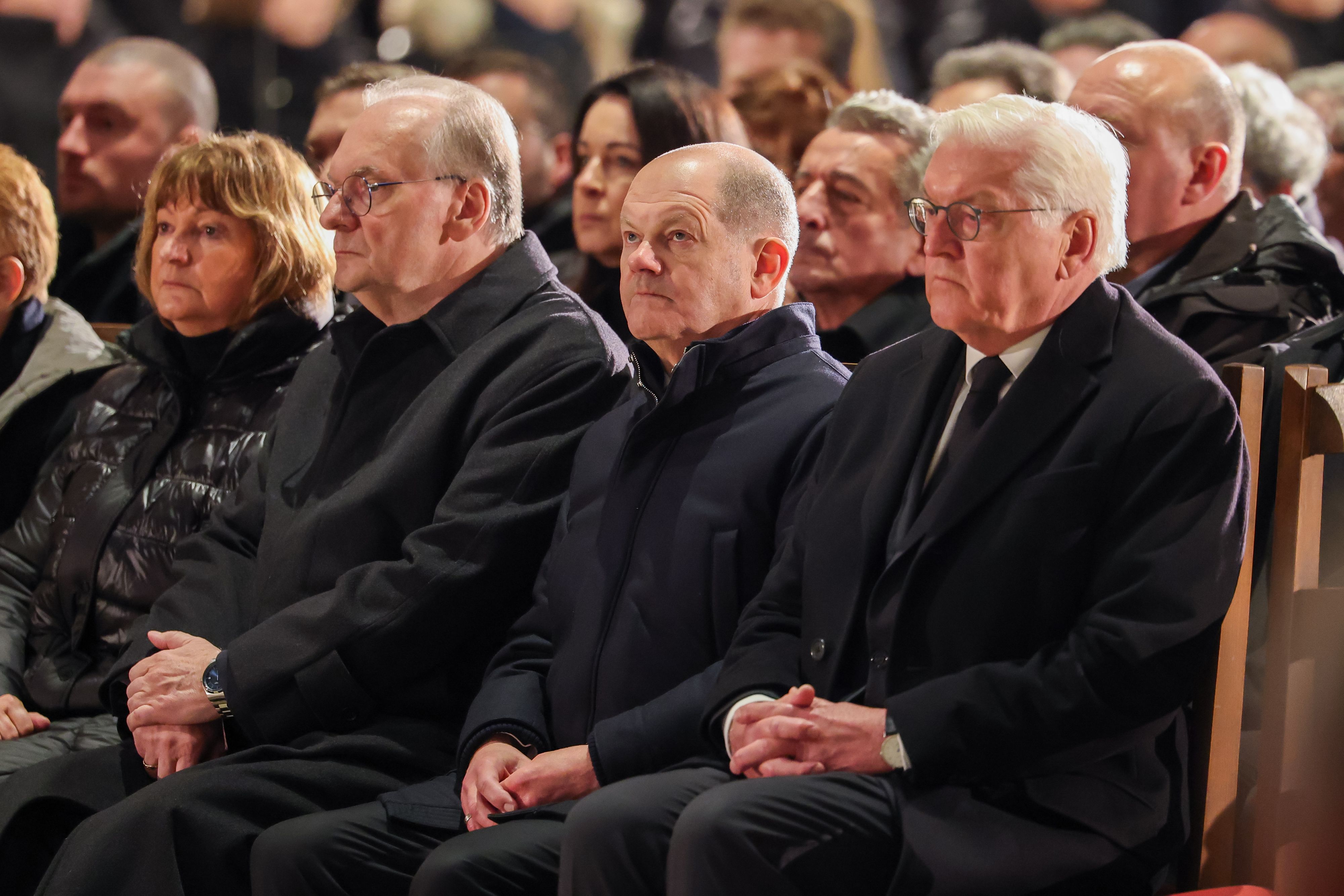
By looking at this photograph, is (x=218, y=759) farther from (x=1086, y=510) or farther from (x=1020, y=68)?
(x=1020, y=68)

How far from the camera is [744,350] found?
243 centimetres

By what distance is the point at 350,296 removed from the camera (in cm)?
380

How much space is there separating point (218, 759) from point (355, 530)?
421mm

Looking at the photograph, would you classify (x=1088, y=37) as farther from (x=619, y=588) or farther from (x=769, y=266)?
(x=619, y=588)

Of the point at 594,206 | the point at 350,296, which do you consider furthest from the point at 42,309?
the point at 594,206

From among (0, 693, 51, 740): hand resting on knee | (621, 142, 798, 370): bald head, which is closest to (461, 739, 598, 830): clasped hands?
(621, 142, 798, 370): bald head

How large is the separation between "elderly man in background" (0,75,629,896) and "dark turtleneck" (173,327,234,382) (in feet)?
0.90

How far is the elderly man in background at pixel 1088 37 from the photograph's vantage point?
16.2ft

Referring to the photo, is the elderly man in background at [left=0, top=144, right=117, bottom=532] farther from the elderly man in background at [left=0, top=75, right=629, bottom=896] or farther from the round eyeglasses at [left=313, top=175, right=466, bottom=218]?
the round eyeglasses at [left=313, top=175, right=466, bottom=218]

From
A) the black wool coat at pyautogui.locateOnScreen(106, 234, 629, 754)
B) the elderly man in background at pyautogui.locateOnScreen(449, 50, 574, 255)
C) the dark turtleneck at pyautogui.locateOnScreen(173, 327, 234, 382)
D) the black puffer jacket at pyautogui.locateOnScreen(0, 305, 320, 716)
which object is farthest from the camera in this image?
the elderly man in background at pyautogui.locateOnScreen(449, 50, 574, 255)

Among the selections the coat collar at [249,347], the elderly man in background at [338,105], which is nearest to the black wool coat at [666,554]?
the coat collar at [249,347]

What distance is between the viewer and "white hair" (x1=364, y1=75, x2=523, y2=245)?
276 centimetres

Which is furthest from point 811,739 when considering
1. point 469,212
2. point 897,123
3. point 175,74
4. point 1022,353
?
point 175,74

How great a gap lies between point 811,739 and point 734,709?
0.46ft
